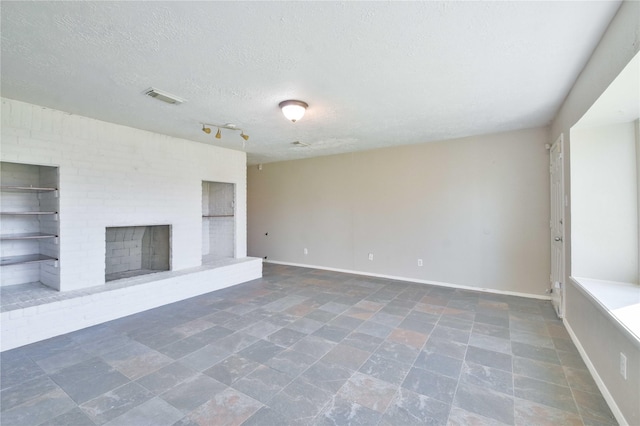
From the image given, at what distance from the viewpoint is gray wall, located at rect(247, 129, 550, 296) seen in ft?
13.9

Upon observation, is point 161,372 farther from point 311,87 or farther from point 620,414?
point 620,414

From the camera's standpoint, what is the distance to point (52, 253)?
3520 millimetres

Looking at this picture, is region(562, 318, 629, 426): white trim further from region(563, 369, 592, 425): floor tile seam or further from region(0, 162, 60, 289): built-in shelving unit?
region(0, 162, 60, 289): built-in shelving unit

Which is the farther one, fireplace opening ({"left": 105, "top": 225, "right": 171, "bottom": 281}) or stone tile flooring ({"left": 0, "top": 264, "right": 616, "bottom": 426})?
fireplace opening ({"left": 105, "top": 225, "right": 171, "bottom": 281})

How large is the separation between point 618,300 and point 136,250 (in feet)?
20.0

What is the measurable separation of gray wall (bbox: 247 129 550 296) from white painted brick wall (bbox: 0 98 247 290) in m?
2.43

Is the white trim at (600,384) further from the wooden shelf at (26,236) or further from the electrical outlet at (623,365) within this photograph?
the wooden shelf at (26,236)

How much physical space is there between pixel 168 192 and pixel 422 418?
4.31 meters

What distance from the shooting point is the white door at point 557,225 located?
3.27 meters

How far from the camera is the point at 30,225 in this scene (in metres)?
3.72

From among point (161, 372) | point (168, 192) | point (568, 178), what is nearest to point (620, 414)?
point (568, 178)

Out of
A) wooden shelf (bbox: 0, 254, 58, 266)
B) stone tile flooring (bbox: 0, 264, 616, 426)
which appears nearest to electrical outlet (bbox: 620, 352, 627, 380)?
stone tile flooring (bbox: 0, 264, 616, 426)

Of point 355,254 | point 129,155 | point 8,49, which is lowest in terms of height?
point 355,254

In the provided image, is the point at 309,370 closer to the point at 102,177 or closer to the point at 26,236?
the point at 102,177
